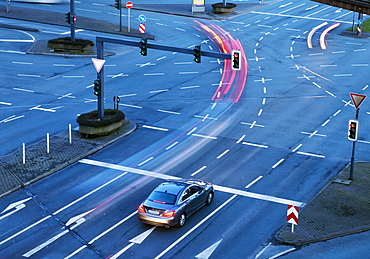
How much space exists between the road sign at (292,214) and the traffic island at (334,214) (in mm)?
631

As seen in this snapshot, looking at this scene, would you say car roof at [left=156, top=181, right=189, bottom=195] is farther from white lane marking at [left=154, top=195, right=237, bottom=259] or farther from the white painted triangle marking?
the white painted triangle marking

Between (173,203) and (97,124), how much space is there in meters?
12.6

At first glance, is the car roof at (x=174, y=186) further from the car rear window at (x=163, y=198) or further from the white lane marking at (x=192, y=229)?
the white lane marking at (x=192, y=229)

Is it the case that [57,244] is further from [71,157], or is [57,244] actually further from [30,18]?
[30,18]

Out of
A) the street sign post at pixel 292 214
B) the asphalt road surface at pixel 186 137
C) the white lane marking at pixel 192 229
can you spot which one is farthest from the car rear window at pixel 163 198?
the street sign post at pixel 292 214

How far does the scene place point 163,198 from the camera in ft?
90.0

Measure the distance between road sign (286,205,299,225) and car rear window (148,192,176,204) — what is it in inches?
182

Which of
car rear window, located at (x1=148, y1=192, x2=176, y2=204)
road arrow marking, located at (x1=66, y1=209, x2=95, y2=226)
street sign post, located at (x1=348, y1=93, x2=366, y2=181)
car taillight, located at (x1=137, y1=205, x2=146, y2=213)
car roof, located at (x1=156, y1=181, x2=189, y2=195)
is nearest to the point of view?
car taillight, located at (x1=137, y1=205, x2=146, y2=213)

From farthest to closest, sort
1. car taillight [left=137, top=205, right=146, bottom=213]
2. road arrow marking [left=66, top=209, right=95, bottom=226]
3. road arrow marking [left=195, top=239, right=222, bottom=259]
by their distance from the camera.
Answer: road arrow marking [left=66, top=209, right=95, bottom=226], car taillight [left=137, top=205, right=146, bottom=213], road arrow marking [left=195, top=239, right=222, bottom=259]

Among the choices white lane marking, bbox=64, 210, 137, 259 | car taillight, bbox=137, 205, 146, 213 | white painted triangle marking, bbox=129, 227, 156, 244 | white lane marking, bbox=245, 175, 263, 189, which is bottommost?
white lane marking, bbox=64, 210, 137, 259

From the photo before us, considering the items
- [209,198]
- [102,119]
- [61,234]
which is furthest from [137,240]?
[102,119]

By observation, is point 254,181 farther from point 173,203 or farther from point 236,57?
point 236,57

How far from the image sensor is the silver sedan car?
26625 millimetres

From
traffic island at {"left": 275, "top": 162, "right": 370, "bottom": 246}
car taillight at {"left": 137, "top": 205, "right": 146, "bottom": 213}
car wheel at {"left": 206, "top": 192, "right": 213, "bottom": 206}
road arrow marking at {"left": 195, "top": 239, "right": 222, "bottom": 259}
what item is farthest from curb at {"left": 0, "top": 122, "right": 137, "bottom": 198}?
traffic island at {"left": 275, "top": 162, "right": 370, "bottom": 246}
